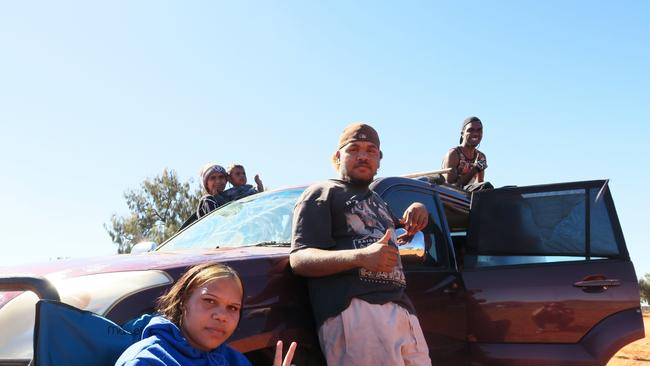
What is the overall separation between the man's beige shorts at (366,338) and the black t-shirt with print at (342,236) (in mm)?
41

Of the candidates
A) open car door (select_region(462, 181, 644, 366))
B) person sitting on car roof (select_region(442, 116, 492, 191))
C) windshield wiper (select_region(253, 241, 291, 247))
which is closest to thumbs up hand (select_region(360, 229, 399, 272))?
windshield wiper (select_region(253, 241, 291, 247))

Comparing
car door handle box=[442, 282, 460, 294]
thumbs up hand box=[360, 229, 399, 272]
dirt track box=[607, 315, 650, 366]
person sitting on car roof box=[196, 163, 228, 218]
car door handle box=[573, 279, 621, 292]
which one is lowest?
dirt track box=[607, 315, 650, 366]

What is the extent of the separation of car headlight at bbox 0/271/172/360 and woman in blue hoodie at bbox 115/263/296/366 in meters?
0.19

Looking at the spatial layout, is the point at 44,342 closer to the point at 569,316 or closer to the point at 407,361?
the point at 407,361

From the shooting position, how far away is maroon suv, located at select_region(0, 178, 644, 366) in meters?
2.67

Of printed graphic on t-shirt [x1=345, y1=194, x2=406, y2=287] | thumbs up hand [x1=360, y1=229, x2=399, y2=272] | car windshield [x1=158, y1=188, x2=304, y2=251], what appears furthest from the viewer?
car windshield [x1=158, y1=188, x2=304, y2=251]

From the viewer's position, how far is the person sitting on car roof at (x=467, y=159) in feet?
17.6

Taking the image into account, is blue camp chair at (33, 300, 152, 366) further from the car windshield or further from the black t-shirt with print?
the car windshield

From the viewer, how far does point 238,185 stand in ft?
19.1

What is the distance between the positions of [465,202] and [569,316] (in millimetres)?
1189

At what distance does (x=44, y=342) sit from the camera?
→ 161 centimetres

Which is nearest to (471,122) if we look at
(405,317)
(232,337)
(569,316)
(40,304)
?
(569,316)

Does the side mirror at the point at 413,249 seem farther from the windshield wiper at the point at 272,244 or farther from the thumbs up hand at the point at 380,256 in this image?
the windshield wiper at the point at 272,244

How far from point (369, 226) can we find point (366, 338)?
1.75ft
